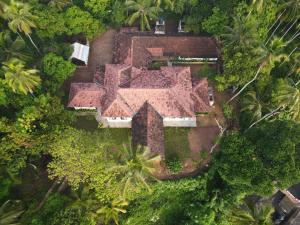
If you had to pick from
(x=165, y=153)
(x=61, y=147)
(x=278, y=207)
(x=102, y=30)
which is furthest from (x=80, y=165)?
(x=278, y=207)

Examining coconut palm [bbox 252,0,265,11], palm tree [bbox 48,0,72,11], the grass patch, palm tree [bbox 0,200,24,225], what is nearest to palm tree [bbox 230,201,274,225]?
the grass patch

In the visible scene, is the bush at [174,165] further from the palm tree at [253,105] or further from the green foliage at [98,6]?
the green foliage at [98,6]

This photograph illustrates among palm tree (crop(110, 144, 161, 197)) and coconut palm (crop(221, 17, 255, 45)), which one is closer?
palm tree (crop(110, 144, 161, 197))

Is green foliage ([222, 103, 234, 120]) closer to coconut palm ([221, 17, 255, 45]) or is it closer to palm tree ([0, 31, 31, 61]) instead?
coconut palm ([221, 17, 255, 45])

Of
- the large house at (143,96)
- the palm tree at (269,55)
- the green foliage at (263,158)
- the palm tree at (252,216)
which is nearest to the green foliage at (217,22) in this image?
the large house at (143,96)

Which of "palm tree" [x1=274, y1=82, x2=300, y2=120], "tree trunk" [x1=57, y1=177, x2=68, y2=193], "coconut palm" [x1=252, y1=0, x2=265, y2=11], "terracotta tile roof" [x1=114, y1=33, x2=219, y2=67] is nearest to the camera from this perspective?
"palm tree" [x1=274, y1=82, x2=300, y2=120]

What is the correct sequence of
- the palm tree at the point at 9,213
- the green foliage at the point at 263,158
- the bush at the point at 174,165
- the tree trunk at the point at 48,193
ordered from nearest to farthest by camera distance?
the palm tree at the point at 9,213 < the green foliage at the point at 263,158 < the tree trunk at the point at 48,193 < the bush at the point at 174,165

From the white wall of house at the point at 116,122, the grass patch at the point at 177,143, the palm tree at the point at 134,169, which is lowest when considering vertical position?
the palm tree at the point at 134,169

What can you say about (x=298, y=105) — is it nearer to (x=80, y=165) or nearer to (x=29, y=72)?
(x=80, y=165)
